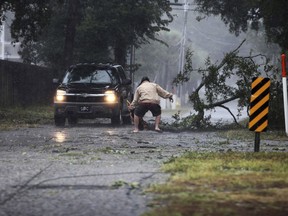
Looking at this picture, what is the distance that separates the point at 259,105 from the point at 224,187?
3.90 m

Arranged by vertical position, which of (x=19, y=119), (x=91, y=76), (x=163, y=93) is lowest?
(x=19, y=119)

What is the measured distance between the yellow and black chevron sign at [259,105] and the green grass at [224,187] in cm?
114

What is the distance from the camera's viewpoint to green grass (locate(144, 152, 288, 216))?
5.36m

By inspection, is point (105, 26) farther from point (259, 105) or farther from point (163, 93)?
point (259, 105)

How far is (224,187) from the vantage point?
6.43 metres

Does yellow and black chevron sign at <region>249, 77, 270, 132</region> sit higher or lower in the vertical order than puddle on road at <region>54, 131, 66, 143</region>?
higher

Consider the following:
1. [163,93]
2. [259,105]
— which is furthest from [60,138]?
[259,105]

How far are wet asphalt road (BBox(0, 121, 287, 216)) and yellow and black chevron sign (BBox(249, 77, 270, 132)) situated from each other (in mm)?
1163

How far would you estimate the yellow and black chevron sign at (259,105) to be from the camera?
1005 cm

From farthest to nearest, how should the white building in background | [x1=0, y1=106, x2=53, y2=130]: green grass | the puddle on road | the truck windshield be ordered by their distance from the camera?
the white building in background
the truck windshield
[x1=0, y1=106, x2=53, y2=130]: green grass
the puddle on road

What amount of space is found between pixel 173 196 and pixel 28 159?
153 inches

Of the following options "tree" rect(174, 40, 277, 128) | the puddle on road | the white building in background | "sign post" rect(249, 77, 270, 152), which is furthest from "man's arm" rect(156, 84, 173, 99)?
the white building in background

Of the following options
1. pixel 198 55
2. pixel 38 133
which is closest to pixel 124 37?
pixel 38 133

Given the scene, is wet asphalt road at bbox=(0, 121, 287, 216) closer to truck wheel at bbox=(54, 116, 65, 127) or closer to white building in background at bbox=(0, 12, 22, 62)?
truck wheel at bbox=(54, 116, 65, 127)
